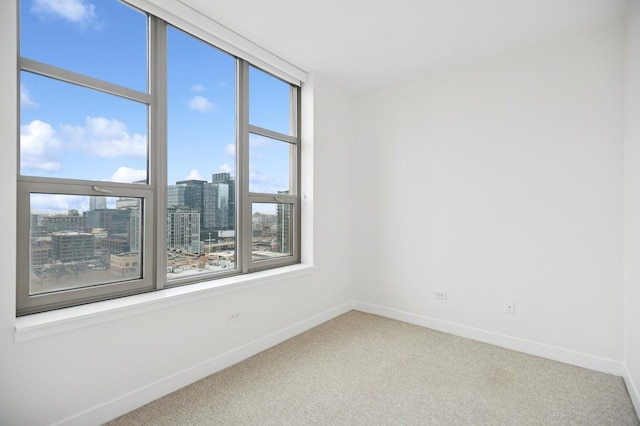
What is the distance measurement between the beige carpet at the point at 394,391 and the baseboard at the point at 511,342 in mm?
73

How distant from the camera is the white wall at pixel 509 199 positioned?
246cm

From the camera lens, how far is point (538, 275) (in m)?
2.72

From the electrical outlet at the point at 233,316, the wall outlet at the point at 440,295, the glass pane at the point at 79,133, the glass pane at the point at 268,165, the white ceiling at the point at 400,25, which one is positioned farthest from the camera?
the wall outlet at the point at 440,295

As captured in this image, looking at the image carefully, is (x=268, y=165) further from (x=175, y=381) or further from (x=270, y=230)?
(x=175, y=381)

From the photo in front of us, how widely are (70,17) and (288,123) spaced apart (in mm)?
1931

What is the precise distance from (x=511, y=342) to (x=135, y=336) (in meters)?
3.01

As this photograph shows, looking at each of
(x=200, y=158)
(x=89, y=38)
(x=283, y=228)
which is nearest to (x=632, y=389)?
(x=283, y=228)

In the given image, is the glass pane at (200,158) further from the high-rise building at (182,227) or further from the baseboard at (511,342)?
the baseboard at (511,342)

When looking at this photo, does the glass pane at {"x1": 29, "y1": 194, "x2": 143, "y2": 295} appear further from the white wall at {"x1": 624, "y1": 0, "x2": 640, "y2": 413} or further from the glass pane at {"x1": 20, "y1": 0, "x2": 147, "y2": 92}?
the white wall at {"x1": 624, "y1": 0, "x2": 640, "y2": 413}

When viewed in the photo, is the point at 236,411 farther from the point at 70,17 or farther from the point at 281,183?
the point at 70,17

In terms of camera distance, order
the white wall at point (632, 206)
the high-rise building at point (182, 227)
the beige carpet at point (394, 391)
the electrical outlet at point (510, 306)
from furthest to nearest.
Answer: the electrical outlet at point (510, 306) → the high-rise building at point (182, 227) → the white wall at point (632, 206) → the beige carpet at point (394, 391)

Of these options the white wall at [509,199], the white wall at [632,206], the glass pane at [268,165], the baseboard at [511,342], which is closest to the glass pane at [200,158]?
the glass pane at [268,165]

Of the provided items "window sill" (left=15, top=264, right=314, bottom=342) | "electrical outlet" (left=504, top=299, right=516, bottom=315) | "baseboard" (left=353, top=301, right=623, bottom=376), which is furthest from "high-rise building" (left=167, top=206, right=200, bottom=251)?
"electrical outlet" (left=504, top=299, right=516, bottom=315)

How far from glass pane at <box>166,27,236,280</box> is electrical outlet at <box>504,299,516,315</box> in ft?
8.19
